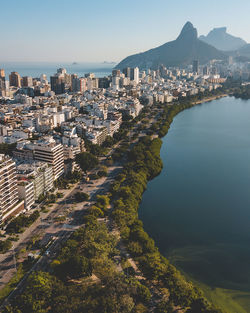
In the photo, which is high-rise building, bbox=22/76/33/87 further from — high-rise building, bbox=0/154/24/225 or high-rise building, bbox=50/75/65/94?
high-rise building, bbox=0/154/24/225

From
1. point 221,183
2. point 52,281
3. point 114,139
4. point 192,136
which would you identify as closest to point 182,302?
point 52,281

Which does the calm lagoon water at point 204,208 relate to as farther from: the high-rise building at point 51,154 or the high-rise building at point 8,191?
the high-rise building at point 8,191

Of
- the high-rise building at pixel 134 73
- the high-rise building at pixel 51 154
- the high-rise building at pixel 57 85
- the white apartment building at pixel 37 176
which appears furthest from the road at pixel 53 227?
the high-rise building at pixel 134 73

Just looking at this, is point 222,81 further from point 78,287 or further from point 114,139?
point 78,287

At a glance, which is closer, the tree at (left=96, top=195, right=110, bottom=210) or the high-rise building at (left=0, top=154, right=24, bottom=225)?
the high-rise building at (left=0, top=154, right=24, bottom=225)

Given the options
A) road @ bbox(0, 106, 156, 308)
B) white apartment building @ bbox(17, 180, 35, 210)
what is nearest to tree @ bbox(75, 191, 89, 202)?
road @ bbox(0, 106, 156, 308)

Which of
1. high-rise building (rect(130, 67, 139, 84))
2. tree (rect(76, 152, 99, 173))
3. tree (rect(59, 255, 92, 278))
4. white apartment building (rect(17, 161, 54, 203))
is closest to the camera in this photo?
tree (rect(59, 255, 92, 278))
